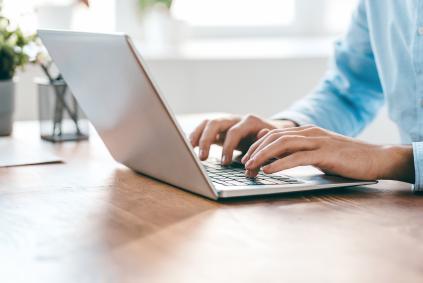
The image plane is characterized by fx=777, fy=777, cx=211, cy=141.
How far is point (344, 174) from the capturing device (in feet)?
3.76

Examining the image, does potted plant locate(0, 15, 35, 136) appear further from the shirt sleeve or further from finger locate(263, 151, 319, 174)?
finger locate(263, 151, 319, 174)

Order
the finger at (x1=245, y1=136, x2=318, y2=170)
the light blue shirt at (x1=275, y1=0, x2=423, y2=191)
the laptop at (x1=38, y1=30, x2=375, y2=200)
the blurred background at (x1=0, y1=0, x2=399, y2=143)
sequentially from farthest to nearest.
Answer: the blurred background at (x1=0, y1=0, x2=399, y2=143) < the light blue shirt at (x1=275, y1=0, x2=423, y2=191) < the finger at (x1=245, y1=136, x2=318, y2=170) < the laptop at (x1=38, y1=30, x2=375, y2=200)

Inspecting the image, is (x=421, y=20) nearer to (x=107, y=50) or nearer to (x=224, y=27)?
(x=107, y=50)

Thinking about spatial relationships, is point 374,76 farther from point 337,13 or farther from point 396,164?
point 337,13

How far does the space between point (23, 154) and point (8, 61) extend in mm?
319

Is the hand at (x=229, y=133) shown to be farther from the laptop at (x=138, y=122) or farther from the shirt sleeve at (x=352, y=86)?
the shirt sleeve at (x=352, y=86)

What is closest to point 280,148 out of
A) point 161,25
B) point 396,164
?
point 396,164

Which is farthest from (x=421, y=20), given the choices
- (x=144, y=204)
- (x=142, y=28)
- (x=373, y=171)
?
(x=142, y=28)

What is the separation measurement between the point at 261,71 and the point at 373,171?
1822 mm

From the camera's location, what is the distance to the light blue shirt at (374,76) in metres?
1.56

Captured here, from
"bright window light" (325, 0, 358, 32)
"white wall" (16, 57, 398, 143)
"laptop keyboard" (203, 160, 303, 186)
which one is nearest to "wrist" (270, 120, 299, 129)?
"laptop keyboard" (203, 160, 303, 186)

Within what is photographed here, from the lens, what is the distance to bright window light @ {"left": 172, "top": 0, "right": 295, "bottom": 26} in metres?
3.22

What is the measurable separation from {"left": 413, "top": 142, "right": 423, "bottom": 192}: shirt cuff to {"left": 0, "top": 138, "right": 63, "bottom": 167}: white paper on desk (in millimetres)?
628

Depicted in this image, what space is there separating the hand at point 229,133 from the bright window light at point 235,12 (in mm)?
1773
